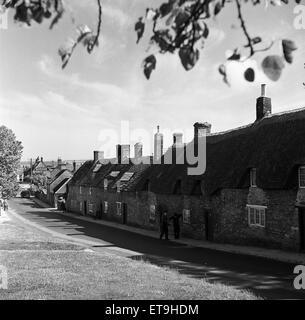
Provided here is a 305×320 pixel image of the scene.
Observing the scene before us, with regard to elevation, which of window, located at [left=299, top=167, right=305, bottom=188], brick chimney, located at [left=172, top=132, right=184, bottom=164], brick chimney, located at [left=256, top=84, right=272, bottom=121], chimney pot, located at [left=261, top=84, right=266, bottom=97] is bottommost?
window, located at [left=299, top=167, right=305, bottom=188]

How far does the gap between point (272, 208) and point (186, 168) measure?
1169 centimetres

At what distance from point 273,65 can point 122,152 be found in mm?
52409

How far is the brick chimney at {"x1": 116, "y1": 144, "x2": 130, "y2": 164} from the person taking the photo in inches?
2159

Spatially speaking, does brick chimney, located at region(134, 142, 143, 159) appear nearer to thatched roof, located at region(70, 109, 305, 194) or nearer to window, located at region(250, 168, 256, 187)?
thatched roof, located at region(70, 109, 305, 194)

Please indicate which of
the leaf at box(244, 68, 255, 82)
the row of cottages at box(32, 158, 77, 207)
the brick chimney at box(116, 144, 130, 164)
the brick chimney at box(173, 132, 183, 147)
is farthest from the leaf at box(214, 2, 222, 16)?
the row of cottages at box(32, 158, 77, 207)

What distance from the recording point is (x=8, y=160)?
36.5m

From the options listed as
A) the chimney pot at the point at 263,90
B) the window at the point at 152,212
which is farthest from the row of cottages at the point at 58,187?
the chimney pot at the point at 263,90

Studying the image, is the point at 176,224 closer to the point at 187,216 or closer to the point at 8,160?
the point at 187,216

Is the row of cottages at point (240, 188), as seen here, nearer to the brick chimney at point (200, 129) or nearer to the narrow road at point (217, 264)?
the brick chimney at point (200, 129)

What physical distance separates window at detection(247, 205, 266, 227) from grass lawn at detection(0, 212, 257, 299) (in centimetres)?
1022

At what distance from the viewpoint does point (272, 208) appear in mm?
24312
